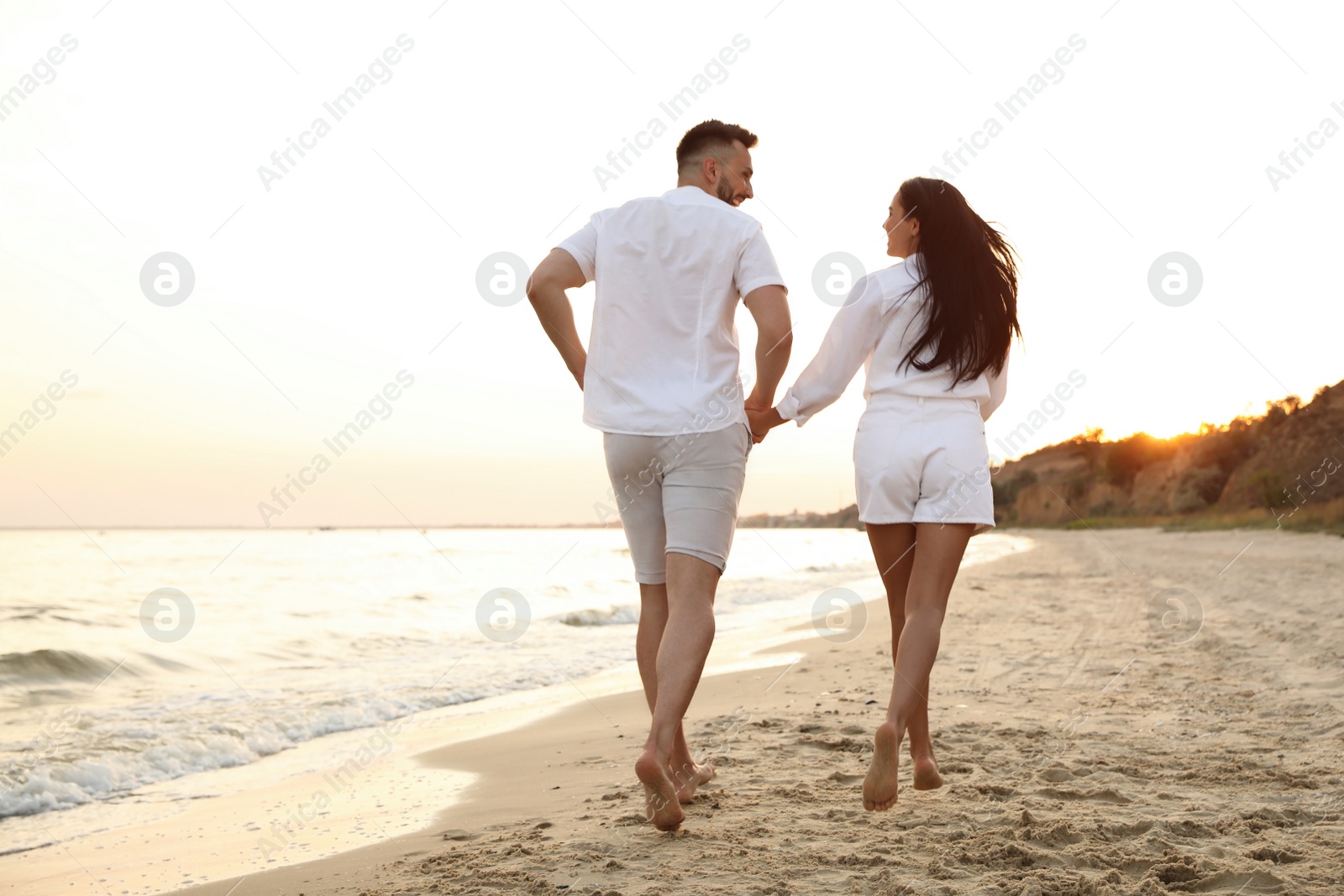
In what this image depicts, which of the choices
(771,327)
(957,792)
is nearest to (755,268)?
(771,327)

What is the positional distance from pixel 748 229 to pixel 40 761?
170 inches

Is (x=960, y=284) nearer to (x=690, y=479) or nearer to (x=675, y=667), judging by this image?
(x=690, y=479)

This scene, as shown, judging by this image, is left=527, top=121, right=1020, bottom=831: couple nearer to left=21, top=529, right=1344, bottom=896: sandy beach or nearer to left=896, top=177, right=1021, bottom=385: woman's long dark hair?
left=896, top=177, right=1021, bottom=385: woman's long dark hair

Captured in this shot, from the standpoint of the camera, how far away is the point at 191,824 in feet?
11.6

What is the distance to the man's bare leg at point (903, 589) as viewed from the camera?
9.24ft

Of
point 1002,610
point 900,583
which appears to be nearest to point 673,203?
point 900,583

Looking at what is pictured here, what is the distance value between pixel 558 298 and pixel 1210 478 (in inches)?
2130

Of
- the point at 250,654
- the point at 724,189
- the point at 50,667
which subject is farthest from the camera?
the point at 250,654

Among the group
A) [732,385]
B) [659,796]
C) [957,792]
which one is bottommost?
[957,792]

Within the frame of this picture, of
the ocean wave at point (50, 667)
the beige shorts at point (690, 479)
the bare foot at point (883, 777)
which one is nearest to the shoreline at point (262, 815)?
the beige shorts at point (690, 479)

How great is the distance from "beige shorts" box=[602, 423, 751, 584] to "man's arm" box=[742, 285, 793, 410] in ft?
0.67

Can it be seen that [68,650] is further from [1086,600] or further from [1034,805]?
[1086,600]

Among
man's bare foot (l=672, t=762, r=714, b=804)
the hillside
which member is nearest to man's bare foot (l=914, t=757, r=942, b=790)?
man's bare foot (l=672, t=762, r=714, b=804)

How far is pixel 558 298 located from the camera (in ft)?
9.55
